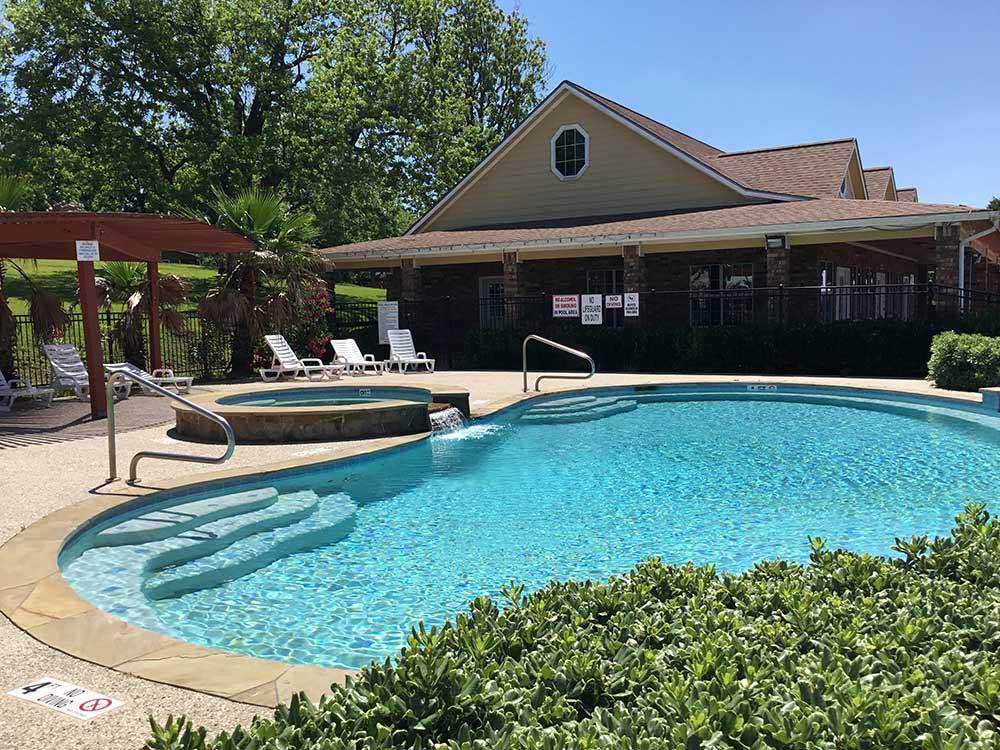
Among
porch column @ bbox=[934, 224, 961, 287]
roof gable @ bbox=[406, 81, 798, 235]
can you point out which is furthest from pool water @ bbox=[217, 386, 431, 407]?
roof gable @ bbox=[406, 81, 798, 235]

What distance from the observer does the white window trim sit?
22.6 metres

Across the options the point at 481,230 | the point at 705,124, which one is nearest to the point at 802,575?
the point at 481,230

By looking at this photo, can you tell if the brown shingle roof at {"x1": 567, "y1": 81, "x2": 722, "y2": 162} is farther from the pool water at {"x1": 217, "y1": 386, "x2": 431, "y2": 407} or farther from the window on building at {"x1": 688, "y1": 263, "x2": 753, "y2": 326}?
the pool water at {"x1": 217, "y1": 386, "x2": 431, "y2": 407}

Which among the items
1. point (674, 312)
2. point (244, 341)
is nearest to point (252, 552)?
point (244, 341)

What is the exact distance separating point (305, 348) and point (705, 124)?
29.5 metres

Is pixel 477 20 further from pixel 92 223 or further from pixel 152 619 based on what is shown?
pixel 152 619

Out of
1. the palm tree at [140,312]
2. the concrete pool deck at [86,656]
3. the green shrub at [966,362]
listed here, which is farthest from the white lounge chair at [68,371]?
the green shrub at [966,362]

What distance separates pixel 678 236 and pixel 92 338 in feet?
40.2

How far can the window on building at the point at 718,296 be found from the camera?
2056 centimetres

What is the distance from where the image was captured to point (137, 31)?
2727 centimetres

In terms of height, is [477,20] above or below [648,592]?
above

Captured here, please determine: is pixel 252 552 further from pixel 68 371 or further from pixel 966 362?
pixel 966 362

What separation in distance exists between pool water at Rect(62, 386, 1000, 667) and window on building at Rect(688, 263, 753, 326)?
8.66 m

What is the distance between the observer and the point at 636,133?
21750 millimetres
